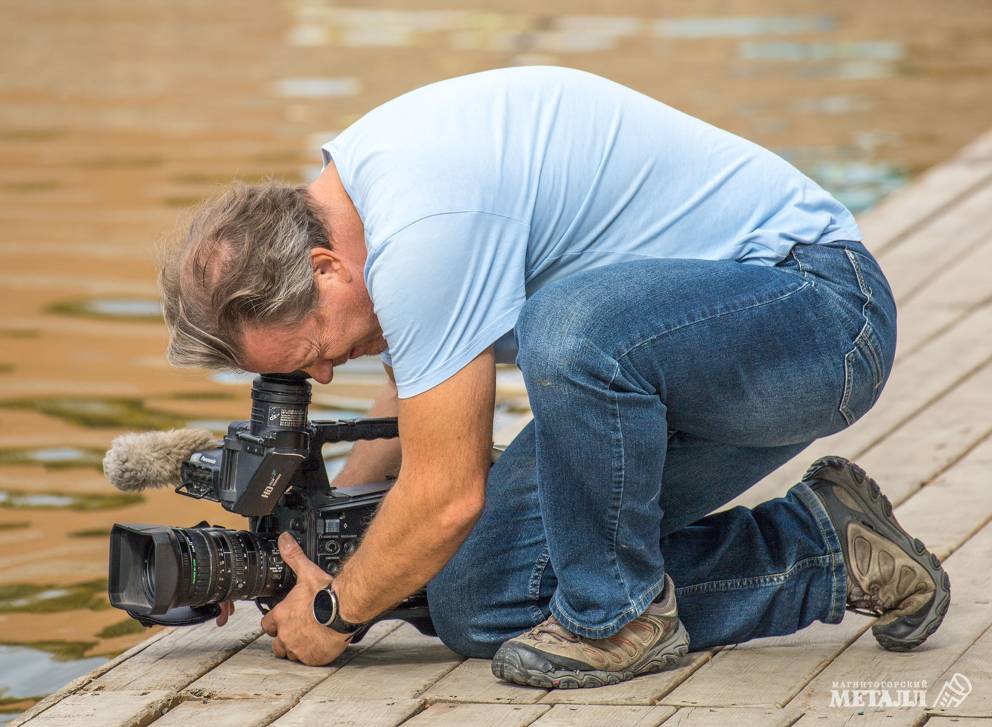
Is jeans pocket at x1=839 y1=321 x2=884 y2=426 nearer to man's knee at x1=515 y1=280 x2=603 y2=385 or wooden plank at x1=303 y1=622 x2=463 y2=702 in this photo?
man's knee at x1=515 y1=280 x2=603 y2=385

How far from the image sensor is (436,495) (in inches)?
99.4

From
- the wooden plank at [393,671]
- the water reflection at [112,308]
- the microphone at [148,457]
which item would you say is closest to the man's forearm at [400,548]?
the wooden plank at [393,671]

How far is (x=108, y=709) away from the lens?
263cm

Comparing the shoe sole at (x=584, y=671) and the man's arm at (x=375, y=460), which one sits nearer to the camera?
the shoe sole at (x=584, y=671)

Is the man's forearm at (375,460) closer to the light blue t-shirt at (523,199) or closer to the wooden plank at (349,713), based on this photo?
the light blue t-shirt at (523,199)

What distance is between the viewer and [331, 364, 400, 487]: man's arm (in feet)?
9.96

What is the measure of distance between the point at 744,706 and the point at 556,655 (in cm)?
30

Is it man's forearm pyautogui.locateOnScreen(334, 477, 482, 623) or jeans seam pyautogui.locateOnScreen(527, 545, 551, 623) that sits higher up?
man's forearm pyautogui.locateOnScreen(334, 477, 482, 623)

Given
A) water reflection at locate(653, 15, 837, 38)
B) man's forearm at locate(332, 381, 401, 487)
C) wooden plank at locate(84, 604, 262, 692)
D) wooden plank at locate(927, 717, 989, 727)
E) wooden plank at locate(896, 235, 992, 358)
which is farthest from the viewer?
water reflection at locate(653, 15, 837, 38)

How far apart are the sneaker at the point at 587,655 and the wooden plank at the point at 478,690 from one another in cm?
2

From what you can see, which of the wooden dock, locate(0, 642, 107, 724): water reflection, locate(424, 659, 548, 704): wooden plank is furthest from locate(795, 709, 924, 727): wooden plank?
locate(0, 642, 107, 724): water reflection

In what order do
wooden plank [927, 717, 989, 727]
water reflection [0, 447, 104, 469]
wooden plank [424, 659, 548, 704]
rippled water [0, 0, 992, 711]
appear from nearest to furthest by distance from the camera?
wooden plank [927, 717, 989, 727], wooden plank [424, 659, 548, 704], rippled water [0, 0, 992, 711], water reflection [0, 447, 104, 469]

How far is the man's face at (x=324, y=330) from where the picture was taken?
8.46ft

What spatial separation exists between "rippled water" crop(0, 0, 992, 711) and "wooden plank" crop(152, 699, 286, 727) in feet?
1.91
